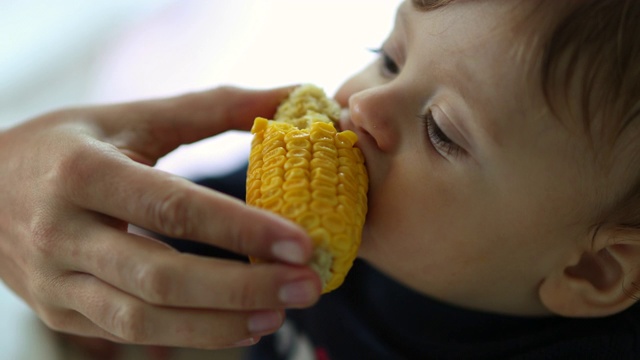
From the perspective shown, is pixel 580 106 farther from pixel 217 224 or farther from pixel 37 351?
pixel 37 351

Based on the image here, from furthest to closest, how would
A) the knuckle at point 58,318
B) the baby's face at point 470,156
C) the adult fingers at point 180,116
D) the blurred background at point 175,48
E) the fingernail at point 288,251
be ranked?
the blurred background at point 175,48 → the adult fingers at point 180,116 → the knuckle at point 58,318 → the baby's face at point 470,156 → the fingernail at point 288,251

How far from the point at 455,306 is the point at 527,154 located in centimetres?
34

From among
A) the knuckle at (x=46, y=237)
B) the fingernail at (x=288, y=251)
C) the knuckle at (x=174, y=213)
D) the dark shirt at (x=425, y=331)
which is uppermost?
the knuckle at (x=174, y=213)

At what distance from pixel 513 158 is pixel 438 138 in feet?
0.31

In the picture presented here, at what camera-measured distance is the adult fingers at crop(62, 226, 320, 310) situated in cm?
69

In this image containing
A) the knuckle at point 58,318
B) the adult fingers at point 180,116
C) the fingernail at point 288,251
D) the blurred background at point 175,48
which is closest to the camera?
the fingernail at point 288,251

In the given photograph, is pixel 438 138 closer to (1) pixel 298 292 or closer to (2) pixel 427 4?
(2) pixel 427 4

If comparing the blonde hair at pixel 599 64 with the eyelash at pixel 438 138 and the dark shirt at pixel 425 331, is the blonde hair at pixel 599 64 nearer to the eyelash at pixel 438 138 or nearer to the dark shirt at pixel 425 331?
the eyelash at pixel 438 138

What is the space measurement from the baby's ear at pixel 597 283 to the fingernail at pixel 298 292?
1.35 feet

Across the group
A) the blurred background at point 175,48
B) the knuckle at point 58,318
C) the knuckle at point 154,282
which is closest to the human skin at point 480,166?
the knuckle at point 154,282

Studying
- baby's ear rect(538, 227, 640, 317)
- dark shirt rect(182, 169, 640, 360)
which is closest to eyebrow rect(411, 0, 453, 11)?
baby's ear rect(538, 227, 640, 317)

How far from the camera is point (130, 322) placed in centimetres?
76

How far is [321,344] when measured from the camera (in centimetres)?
123

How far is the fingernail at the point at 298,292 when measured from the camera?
0.68 m
